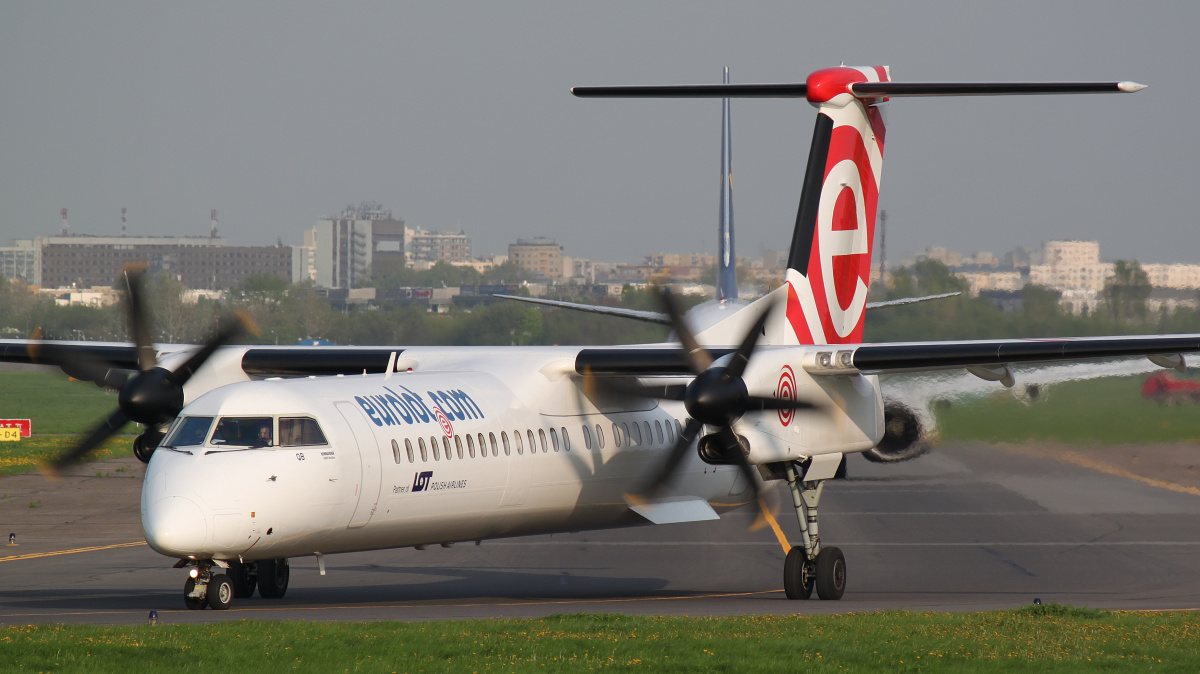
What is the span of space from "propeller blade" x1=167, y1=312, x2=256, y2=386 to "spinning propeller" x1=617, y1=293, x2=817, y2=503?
5.48 m

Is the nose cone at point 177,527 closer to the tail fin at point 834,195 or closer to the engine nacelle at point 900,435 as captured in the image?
the tail fin at point 834,195

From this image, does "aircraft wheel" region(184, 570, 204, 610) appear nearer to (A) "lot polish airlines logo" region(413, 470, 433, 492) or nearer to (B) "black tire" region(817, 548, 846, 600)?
(A) "lot polish airlines logo" region(413, 470, 433, 492)

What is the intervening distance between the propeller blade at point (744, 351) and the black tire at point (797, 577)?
3.34 m

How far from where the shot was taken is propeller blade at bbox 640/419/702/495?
17156 mm

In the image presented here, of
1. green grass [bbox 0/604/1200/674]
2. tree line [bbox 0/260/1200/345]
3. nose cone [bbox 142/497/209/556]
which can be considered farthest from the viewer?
tree line [bbox 0/260/1200/345]

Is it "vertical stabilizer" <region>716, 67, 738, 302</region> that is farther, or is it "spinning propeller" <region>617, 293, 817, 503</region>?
"vertical stabilizer" <region>716, 67, 738, 302</region>

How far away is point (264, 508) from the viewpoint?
13711 millimetres

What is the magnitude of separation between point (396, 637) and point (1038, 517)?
1954 cm

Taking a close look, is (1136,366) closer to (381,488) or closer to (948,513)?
(948,513)

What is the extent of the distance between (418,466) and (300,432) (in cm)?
168

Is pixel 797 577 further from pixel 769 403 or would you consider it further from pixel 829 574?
pixel 769 403

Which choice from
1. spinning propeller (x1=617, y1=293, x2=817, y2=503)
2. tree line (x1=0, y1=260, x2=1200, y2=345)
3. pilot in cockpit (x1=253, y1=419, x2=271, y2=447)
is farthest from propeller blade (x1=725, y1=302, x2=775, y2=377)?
pilot in cockpit (x1=253, y1=419, x2=271, y2=447)

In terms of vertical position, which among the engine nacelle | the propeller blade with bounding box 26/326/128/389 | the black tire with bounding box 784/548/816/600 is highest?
the propeller blade with bounding box 26/326/128/389

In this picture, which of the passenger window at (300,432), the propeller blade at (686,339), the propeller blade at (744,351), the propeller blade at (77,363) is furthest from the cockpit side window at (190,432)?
the propeller blade at (744,351)
